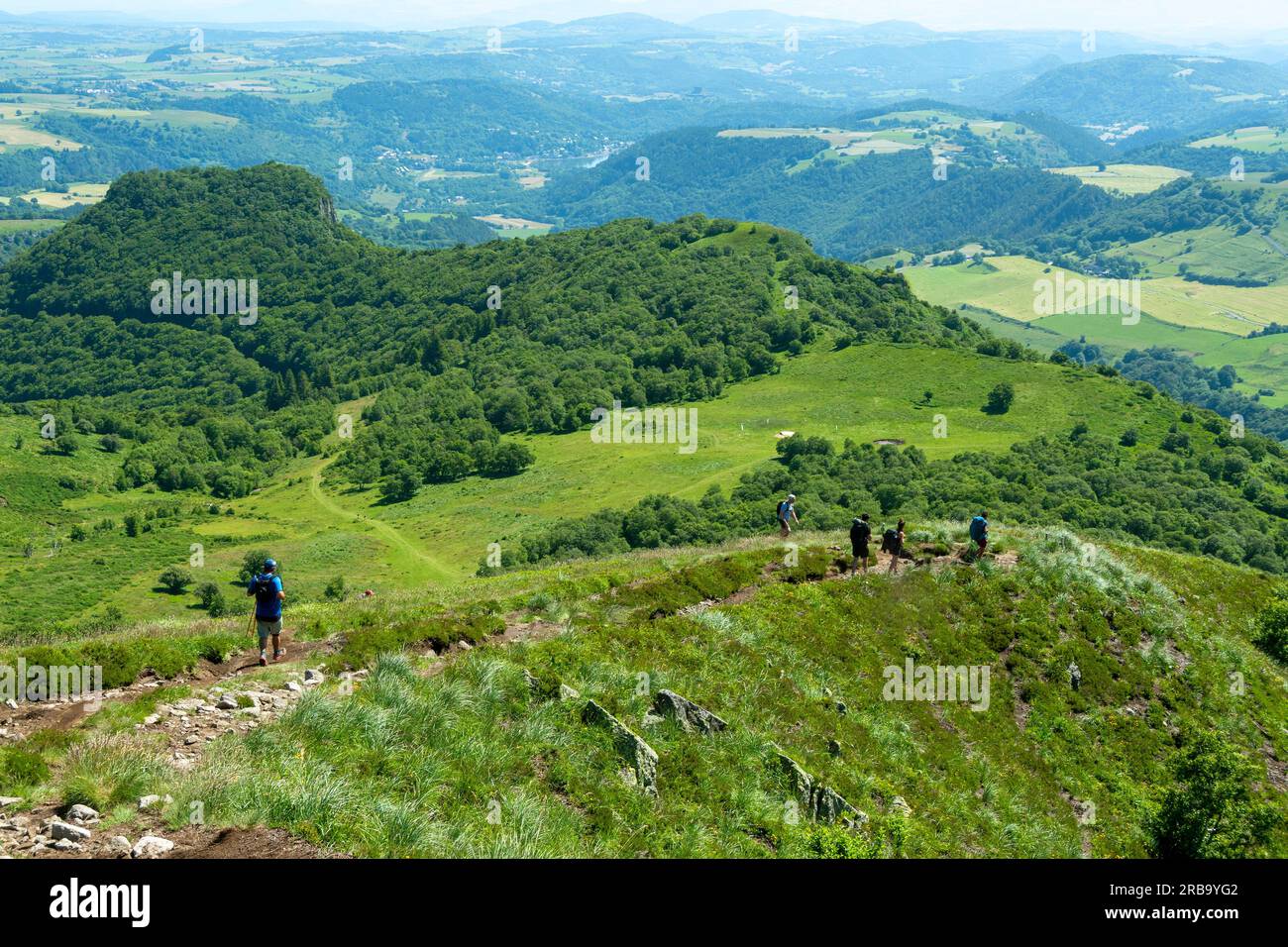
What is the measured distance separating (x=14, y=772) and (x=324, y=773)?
5200mm

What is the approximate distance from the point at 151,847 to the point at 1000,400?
183 meters

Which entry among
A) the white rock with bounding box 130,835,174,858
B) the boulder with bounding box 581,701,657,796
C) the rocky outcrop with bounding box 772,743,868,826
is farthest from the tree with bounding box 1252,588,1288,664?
the white rock with bounding box 130,835,174,858

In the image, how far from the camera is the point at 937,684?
3494 centimetres

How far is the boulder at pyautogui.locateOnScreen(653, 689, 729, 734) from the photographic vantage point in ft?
86.6

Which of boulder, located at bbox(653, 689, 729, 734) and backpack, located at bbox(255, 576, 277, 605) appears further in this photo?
backpack, located at bbox(255, 576, 277, 605)

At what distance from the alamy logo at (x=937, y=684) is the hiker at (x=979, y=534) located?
7.60 metres

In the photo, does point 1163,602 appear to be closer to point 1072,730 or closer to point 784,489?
point 1072,730

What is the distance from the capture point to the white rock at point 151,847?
51.5 ft

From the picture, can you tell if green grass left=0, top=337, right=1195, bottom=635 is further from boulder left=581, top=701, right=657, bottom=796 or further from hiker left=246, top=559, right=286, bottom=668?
boulder left=581, top=701, right=657, bottom=796

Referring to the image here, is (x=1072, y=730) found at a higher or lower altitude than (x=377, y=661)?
lower

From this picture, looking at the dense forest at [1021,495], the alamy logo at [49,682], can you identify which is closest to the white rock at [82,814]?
the alamy logo at [49,682]
